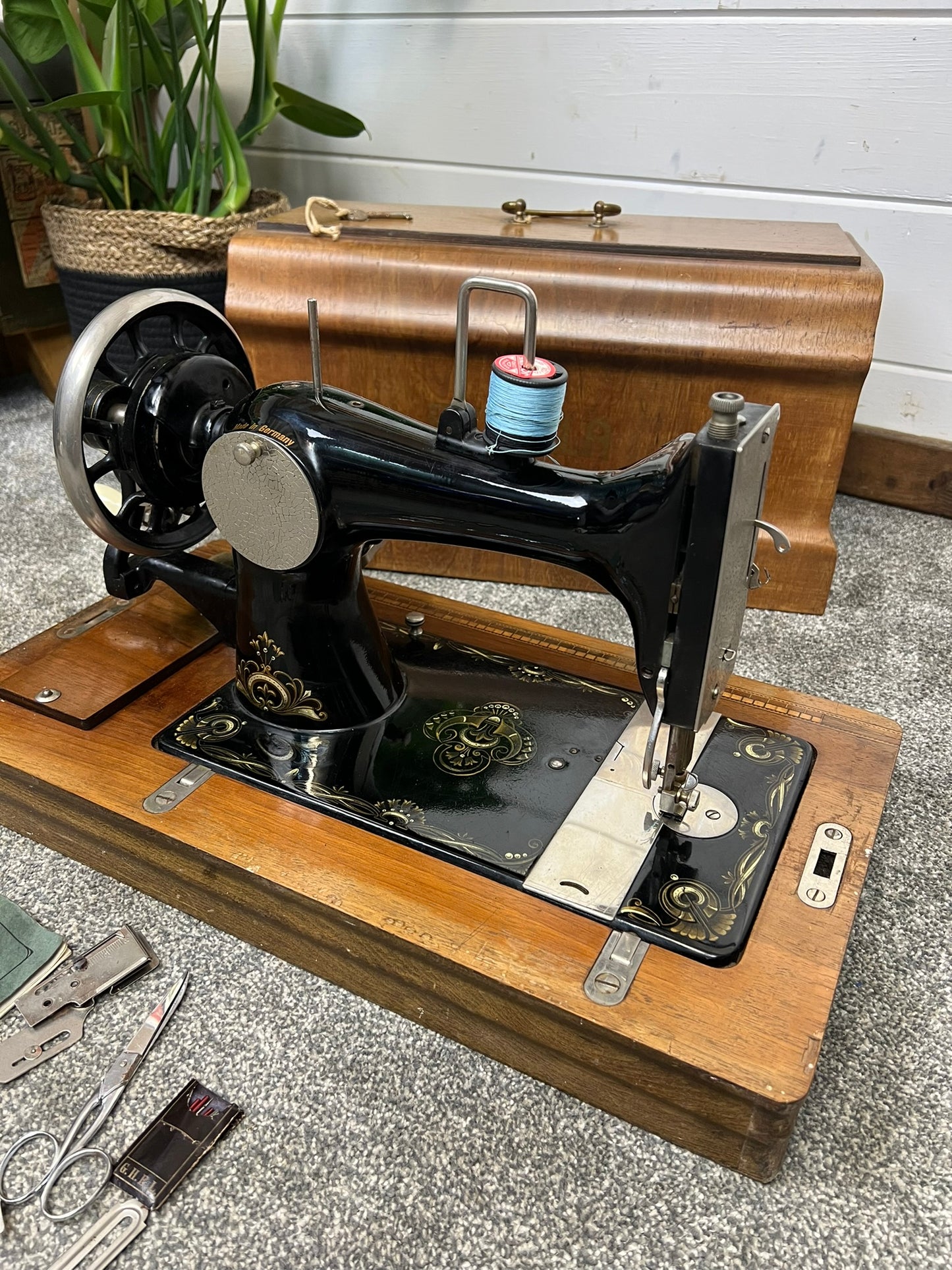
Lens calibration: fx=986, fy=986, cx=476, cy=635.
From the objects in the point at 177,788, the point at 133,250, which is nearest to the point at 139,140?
the point at 133,250

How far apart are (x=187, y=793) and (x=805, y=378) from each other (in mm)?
1061

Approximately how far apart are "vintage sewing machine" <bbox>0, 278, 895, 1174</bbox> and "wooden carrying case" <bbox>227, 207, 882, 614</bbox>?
497 mm

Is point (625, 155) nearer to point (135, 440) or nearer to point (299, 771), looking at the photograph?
point (135, 440)

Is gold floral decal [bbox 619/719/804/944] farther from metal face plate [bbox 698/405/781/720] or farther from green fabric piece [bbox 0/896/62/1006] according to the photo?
green fabric piece [bbox 0/896/62/1006]

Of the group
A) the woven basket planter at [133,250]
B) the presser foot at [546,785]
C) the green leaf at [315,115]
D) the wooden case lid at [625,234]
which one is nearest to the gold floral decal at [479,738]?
the presser foot at [546,785]

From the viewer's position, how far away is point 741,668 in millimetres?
1469

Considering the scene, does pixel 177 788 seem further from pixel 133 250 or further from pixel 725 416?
pixel 133 250

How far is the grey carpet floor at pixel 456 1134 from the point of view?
770 millimetres

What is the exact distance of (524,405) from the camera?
2.74 feet

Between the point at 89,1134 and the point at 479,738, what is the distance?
0.50m

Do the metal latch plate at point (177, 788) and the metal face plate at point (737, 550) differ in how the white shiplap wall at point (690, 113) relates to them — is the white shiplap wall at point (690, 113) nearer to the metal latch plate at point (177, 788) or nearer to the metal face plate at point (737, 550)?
the metal face plate at point (737, 550)

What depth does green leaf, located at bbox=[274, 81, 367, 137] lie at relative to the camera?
200 centimetres

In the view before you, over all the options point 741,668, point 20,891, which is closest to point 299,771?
point 20,891

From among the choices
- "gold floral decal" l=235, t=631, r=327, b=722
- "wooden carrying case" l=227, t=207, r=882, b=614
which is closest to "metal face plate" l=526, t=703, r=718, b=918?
"gold floral decal" l=235, t=631, r=327, b=722
